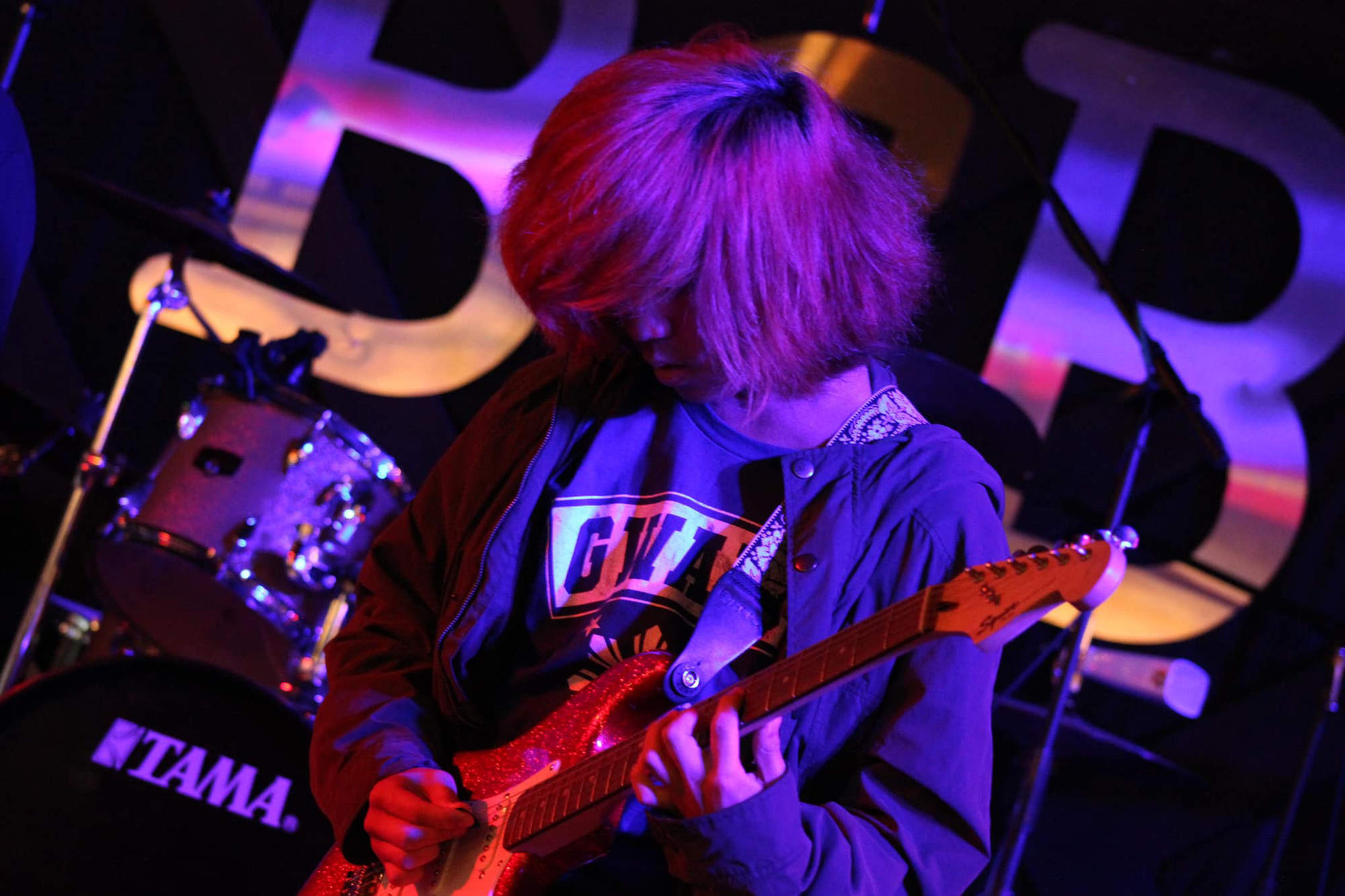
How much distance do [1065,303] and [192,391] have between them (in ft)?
10.2

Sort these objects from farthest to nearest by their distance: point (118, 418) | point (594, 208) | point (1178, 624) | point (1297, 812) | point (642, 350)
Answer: point (118, 418)
point (1178, 624)
point (1297, 812)
point (642, 350)
point (594, 208)

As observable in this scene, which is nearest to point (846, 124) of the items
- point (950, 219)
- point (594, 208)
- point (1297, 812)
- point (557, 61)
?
point (594, 208)

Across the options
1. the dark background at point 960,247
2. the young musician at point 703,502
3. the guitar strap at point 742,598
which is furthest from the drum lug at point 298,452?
the guitar strap at point 742,598

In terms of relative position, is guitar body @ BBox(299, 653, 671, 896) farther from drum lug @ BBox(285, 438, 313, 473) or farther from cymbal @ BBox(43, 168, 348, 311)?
cymbal @ BBox(43, 168, 348, 311)

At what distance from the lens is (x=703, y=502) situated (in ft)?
5.56

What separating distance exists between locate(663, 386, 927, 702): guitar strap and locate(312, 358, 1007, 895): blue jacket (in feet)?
0.12

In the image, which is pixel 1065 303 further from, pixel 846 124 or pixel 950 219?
pixel 846 124

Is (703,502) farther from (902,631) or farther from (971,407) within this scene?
(971,407)

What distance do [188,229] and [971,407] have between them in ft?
7.06

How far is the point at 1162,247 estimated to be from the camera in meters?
4.08

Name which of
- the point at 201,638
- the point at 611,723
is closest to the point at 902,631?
the point at 611,723

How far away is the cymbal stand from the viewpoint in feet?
10.9

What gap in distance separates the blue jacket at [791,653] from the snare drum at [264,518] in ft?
4.49

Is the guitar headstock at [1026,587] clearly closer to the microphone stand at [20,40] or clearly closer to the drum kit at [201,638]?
the drum kit at [201,638]
